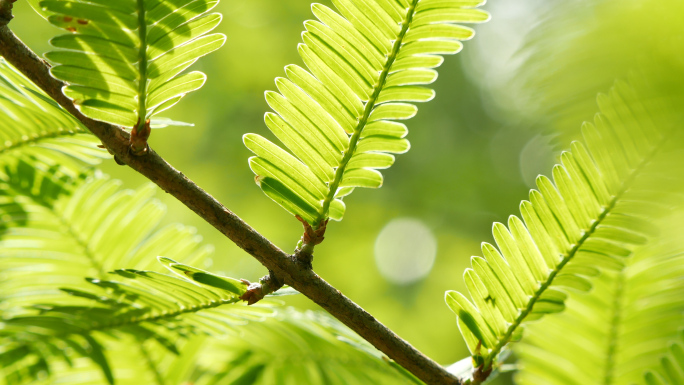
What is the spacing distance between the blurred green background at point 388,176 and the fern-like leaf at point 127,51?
4.47ft

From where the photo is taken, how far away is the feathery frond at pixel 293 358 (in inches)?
28.2

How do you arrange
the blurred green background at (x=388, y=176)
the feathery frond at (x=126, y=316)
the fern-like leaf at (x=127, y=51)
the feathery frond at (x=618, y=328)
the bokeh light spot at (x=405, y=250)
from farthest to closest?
the bokeh light spot at (x=405, y=250)
the blurred green background at (x=388, y=176)
the feathery frond at (x=618, y=328)
the feathery frond at (x=126, y=316)
the fern-like leaf at (x=127, y=51)

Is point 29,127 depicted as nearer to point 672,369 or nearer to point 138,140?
point 138,140

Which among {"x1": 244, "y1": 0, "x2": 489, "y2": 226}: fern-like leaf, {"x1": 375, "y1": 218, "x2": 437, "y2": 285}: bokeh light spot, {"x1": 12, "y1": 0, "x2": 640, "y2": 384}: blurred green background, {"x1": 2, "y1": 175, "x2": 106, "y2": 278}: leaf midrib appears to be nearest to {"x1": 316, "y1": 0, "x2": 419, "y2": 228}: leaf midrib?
{"x1": 244, "y1": 0, "x2": 489, "y2": 226}: fern-like leaf

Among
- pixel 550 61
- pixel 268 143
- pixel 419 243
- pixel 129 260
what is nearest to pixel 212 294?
pixel 268 143

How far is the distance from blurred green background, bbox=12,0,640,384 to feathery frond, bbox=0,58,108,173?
3.97 feet

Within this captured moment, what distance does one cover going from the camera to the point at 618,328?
0.65 meters

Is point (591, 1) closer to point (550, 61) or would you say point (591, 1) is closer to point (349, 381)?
point (550, 61)

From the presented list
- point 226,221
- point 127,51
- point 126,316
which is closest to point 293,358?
point 126,316

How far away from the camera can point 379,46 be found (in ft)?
1.51

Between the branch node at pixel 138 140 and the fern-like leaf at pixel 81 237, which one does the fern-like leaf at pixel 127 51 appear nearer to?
the branch node at pixel 138 140

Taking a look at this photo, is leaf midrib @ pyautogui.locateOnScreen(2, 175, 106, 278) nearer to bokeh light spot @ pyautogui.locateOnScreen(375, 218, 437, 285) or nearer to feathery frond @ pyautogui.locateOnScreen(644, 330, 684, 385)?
feathery frond @ pyautogui.locateOnScreen(644, 330, 684, 385)

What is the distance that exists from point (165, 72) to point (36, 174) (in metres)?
0.31

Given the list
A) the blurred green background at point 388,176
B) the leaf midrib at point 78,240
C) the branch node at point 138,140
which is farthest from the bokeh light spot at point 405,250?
the branch node at point 138,140
